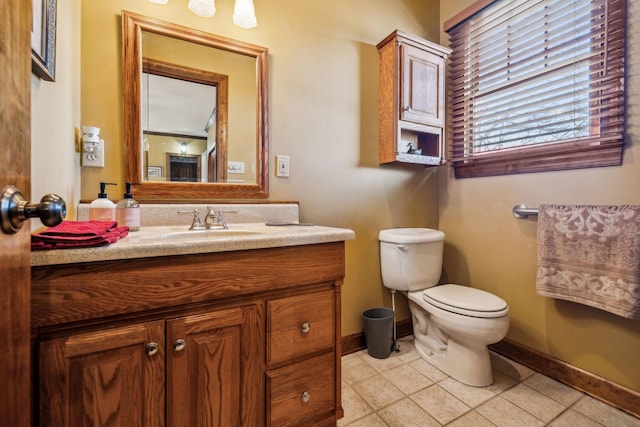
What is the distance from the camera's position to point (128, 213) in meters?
1.11

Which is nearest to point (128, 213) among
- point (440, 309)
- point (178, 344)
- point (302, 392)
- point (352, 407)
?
point (178, 344)

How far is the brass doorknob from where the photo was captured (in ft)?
1.26

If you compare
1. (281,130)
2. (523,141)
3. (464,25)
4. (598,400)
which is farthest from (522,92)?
(598,400)

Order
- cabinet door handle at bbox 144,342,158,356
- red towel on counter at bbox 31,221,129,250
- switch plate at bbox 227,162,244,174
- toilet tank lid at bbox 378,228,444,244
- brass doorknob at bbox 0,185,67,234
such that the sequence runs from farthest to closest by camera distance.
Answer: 1. toilet tank lid at bbox 378,228,444,244
2. switch plate at bbox 227,162,244,174
3. cabinet door handle at bbox 144,342,158,356
4. red towel on counter at bbox 31,221,129,250
5. brass doorknob at bbox 0,185,67,234

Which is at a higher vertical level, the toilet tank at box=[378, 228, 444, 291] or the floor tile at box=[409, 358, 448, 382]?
the toilet tank at box=[378, 228, 444, 291]

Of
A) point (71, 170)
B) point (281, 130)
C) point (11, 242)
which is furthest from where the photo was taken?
point (281, 130)

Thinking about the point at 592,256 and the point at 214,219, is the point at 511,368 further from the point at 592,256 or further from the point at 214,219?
the point at 214,219

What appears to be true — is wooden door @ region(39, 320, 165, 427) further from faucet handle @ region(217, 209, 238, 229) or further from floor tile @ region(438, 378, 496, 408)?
floor tile @ region(438, 378, 496, 408)

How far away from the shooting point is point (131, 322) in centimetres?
77

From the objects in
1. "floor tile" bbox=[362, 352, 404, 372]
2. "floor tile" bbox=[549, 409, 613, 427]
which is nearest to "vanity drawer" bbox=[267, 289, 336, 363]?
"floor tile" bbox=[362, 352, 404, 372]

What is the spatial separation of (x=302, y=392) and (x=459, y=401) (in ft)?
2.67

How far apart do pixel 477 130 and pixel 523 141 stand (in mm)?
313

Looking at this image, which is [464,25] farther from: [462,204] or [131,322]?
[131,322]

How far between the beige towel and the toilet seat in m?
0.27
